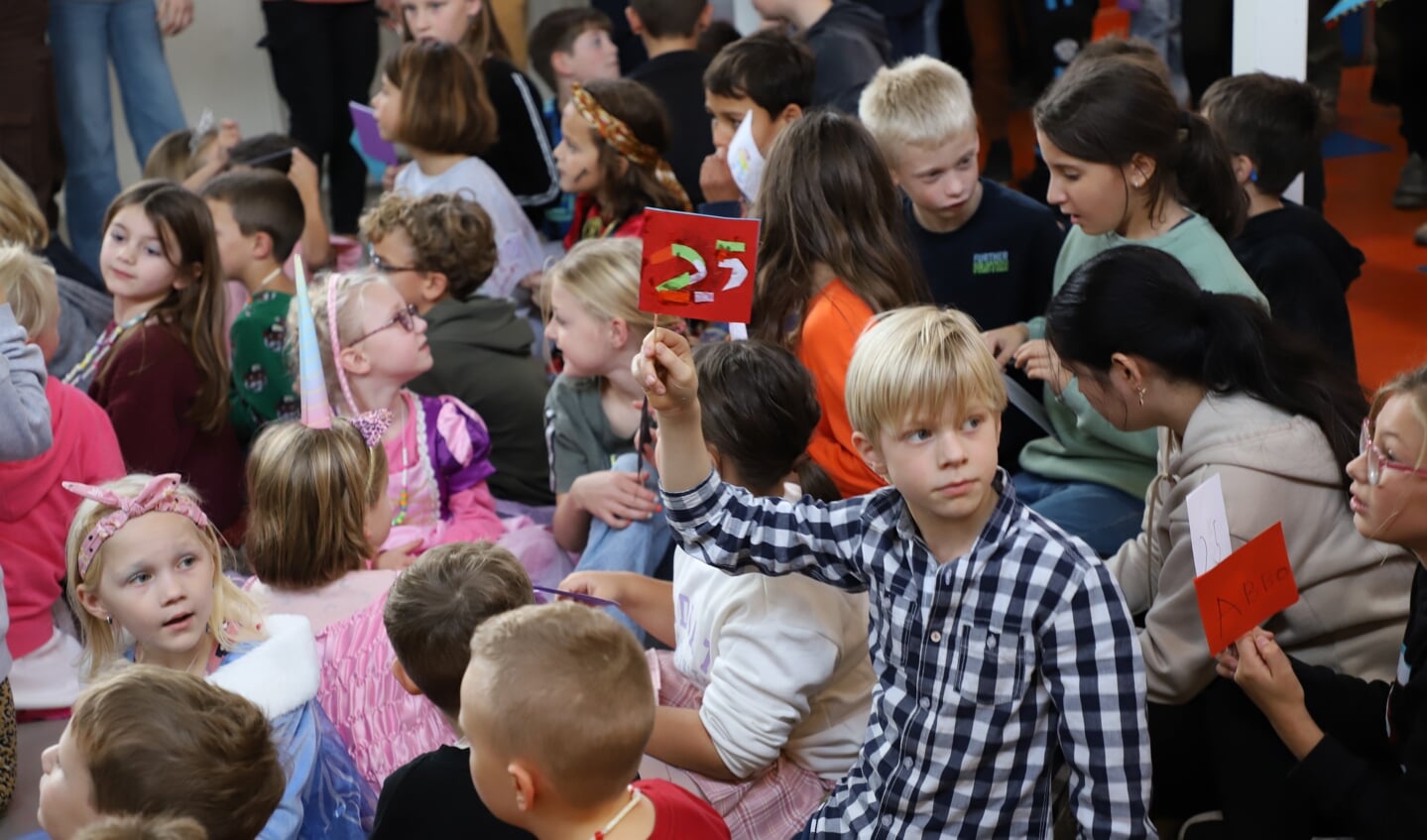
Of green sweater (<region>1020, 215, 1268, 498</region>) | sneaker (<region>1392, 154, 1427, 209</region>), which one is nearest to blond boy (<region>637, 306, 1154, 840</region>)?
green sweater (<region>1020, 215, 1268, 498</region>)

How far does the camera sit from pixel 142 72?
19.5 feet

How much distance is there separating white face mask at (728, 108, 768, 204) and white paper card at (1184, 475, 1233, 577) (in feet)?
6.33

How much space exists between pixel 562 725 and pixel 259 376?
2.42 m

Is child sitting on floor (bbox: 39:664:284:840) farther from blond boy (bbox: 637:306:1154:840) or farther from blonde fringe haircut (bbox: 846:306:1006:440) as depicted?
blonde fringe haircut (bbox: 846:306:1006:440)

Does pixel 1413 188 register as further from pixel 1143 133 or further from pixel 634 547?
pixel 634 547

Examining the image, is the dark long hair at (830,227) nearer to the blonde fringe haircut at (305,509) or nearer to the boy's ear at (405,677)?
the blonde fringe haircut at (305,509)

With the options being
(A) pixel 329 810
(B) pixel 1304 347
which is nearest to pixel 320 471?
(A) pixel 329 810

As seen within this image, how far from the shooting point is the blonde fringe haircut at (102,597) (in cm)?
241

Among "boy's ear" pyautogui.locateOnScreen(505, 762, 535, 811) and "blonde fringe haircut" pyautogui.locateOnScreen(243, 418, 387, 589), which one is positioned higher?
"boy's ear" pyautogui.locateOnScreen(505, 762, 535, 811)

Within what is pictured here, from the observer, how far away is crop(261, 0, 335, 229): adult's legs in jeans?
6.06 meters

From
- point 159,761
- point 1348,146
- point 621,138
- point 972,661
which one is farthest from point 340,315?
point 1348,146

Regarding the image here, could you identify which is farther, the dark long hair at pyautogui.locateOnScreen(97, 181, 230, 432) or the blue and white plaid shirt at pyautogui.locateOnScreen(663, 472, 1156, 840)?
the dark long hair at pyautogui.locateOnScreen(97, 181, 230, 432)

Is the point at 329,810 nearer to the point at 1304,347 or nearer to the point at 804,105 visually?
the point at 1304,347

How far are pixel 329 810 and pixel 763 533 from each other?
946 millimetres
